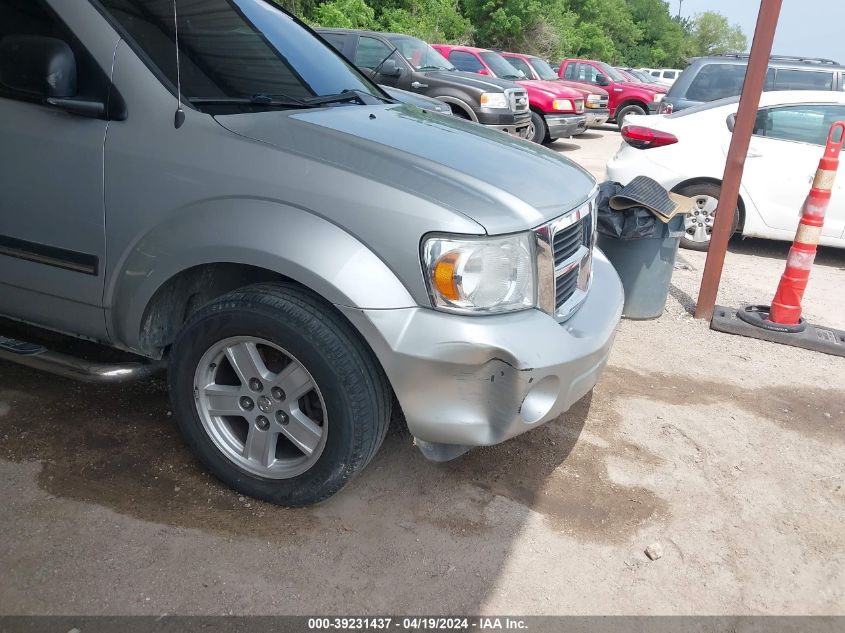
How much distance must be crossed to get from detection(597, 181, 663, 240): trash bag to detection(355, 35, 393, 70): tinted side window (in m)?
6.17

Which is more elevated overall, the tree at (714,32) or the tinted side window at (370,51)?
the tree at (714,32)

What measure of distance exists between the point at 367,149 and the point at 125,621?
1.70m

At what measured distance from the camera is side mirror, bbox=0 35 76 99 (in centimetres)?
242

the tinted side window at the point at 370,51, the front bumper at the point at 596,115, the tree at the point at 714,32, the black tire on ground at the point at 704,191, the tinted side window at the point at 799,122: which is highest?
the tree at the point at 714,32

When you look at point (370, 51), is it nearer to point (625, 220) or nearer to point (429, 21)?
point (625, 220)

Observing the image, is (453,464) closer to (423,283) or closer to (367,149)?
(423,283)

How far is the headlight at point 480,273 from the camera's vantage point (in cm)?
222

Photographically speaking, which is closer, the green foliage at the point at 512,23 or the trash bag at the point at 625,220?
the trash bag at the point at 625,220

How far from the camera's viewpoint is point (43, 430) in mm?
3074

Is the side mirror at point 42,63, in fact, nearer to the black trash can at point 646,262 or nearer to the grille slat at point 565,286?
the grille slat at point 565,286

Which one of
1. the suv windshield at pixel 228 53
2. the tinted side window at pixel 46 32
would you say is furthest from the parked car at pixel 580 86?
the tinted side window at pixel 46 32

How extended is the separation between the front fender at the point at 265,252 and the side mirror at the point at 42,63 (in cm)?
60

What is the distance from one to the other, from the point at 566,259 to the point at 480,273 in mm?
508

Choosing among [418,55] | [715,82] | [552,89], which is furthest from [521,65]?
[715,82]
